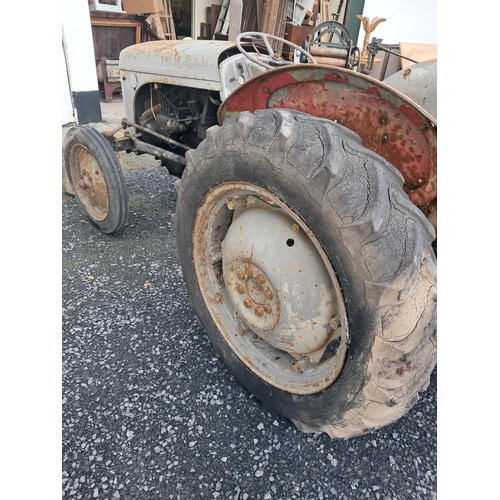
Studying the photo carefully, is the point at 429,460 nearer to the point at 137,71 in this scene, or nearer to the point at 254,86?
the point at 254,86

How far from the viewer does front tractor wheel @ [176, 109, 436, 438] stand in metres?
1.08

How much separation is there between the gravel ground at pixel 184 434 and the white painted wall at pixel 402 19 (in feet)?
26.0

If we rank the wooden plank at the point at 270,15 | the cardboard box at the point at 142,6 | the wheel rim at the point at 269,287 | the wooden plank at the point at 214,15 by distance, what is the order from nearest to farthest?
the wheel rim at the point at 269,287, the cardboard box at the point at 142,6, the wooden plank at the point at 270,15, the wooden plank at the point at 214,15

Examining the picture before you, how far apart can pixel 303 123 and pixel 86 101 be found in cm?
519

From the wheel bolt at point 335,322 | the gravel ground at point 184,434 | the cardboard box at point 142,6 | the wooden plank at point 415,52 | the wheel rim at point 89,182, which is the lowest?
the gravel ground at point 184,434

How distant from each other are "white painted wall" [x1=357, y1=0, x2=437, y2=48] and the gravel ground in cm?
793

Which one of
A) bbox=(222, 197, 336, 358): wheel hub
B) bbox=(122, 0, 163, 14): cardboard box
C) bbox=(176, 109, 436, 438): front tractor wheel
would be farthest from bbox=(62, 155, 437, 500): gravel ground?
bbox=(122, 0, 163, 14): cardboard box

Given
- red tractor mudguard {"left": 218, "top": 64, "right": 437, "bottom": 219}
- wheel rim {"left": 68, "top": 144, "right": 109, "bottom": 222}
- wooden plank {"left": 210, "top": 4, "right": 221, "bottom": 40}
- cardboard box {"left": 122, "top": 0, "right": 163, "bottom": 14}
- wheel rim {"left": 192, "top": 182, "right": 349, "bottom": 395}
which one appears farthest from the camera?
wooden plank {"left": 210, "top": 4, "right": 221, "bottom": 40}

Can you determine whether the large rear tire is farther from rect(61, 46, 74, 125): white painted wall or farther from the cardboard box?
the cardboard box

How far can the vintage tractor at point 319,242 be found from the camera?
109cm

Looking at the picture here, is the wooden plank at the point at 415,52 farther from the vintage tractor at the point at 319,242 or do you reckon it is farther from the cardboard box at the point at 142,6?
the vintage tractor at the point at 319,242

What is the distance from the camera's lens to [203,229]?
5.58 feet

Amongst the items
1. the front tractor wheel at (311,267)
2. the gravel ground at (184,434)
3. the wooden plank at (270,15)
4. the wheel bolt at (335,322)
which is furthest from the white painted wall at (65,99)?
the wheel bolt at (335,322)

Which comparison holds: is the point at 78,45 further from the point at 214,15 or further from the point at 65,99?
the point at 214,15
